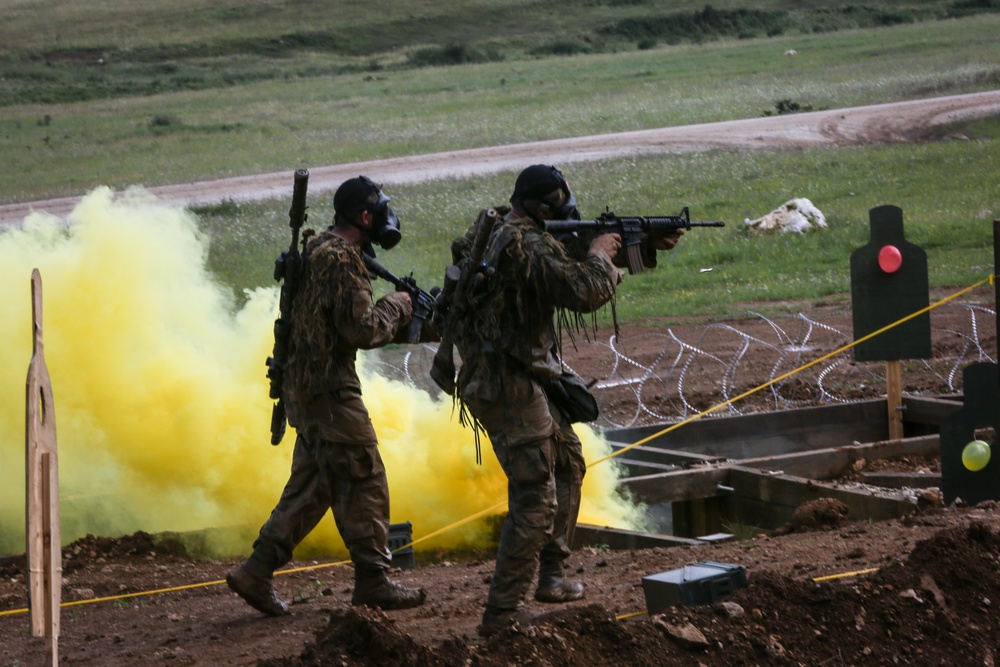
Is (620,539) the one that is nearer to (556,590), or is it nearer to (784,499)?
(784,499)

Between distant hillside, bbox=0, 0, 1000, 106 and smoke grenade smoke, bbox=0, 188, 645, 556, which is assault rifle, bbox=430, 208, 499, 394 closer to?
smoke grenade smoke, bbox=0, 188, 645, 556

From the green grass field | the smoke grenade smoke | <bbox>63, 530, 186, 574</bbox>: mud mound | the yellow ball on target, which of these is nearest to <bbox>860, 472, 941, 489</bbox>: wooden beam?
the yellow ball on target

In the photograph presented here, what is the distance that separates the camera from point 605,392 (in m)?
11.5

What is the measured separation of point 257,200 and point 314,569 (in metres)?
13.6

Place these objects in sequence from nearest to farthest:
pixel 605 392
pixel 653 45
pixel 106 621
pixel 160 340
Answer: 1. pixel 106 621
2. pixel 160 340
3. pixel 605 392
4. pixel 653 45

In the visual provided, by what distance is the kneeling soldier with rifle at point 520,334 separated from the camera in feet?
17.0

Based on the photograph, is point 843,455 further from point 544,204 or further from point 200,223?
point 200,223

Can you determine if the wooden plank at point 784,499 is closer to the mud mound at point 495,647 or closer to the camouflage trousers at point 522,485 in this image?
the camouflage trousers at point 522,485

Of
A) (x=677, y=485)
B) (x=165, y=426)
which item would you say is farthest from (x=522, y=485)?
(x=165, y=426)

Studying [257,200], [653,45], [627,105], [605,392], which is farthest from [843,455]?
[653,45]

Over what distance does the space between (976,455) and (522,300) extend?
314cm

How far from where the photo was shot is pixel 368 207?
5.73 m

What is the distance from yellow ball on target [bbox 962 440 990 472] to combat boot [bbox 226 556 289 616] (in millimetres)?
3798

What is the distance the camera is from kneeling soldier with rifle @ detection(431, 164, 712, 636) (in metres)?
5.18
